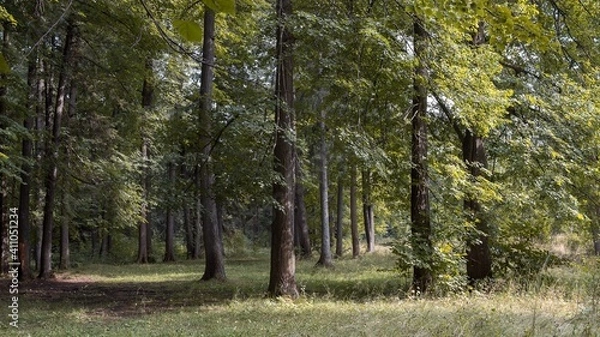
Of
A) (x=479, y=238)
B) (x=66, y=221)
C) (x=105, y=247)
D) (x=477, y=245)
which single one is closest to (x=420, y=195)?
(x=479, y=238)

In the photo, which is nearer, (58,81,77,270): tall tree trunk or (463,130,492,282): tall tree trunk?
(463,130,492,282): tall tree trunk

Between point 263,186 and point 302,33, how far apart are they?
2887 millimetres

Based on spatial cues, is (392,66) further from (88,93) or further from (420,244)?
(88,93)

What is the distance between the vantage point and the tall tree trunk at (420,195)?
10508mm

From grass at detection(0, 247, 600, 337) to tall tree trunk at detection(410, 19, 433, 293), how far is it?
645 millimetres

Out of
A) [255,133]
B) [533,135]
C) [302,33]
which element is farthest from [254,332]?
[533,135]

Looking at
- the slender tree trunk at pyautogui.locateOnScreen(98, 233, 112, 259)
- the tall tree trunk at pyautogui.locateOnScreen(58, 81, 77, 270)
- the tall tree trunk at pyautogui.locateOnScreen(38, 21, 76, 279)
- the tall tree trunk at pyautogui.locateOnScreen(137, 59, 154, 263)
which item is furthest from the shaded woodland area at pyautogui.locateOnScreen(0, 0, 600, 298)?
the slender tree trunk at pyautogui.locateOnScreen(98, 233, 112, 259)

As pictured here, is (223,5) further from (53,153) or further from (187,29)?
(53,153)

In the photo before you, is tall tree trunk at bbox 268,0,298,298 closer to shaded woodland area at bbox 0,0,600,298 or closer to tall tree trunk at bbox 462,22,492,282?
shaded woodland area at bbox 0,0,600,298

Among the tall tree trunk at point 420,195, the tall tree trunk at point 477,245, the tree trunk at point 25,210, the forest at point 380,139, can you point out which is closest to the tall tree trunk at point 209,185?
the forest at point 380,139

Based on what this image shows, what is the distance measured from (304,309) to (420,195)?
3960mm

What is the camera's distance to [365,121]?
10.8 meters

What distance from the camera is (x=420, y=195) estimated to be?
1107 centimetres

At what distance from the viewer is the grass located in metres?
5.11
